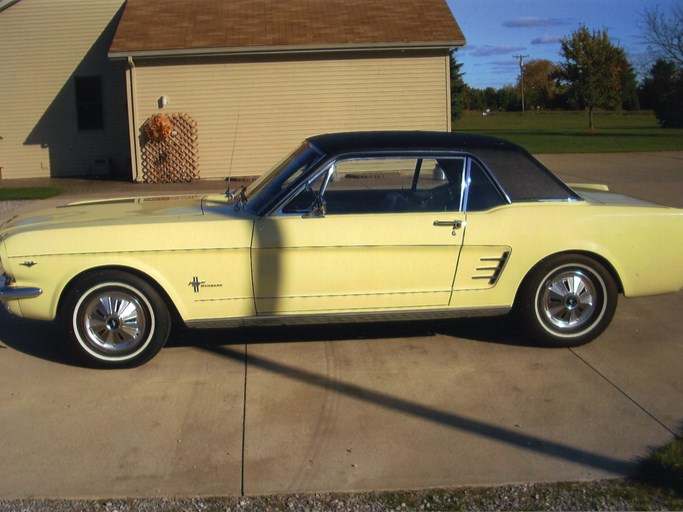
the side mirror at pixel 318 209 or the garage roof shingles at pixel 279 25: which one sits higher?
the garage roof shingles at pixel 279 25

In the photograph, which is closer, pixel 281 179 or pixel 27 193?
pixel 281 179

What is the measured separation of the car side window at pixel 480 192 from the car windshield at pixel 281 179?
112 cm

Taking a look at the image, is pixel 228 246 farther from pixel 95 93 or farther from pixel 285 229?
pixel 95 93

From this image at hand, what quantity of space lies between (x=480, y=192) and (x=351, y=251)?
3.51 feet

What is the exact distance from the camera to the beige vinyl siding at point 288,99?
1791 cm

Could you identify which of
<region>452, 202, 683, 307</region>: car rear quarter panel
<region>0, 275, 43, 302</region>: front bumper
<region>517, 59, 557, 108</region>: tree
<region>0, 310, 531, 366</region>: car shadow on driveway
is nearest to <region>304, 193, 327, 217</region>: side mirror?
<region>452, 202, 683, 307</region>: car rear quarter panel

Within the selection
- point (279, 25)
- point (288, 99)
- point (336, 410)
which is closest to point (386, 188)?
point (336, 410)

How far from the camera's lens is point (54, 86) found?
1978 centimetres

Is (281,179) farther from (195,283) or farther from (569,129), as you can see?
(569,129)

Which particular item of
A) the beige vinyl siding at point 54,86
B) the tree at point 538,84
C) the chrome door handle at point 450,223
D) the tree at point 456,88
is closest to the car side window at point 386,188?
the chrome door handle at point 450,223

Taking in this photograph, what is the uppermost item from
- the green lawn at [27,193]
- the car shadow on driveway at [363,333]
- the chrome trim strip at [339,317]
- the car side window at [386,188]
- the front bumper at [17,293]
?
the car side window at [386,188]

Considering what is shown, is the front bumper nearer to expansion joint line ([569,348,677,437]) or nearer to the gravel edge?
the gravel edge

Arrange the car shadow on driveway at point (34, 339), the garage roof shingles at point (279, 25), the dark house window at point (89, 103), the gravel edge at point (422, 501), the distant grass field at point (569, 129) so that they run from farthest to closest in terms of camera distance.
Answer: the distant grass field at point (569, 129), the dark house window at point (89, 103), the garage roof shingles at point (279, 25), the car shadow on driveway at point (34, 339), the gravel edge at point (422, 501)

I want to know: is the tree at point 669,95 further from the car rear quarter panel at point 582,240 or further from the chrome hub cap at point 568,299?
the chrome hub cap at point 568,299
